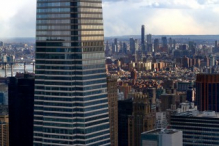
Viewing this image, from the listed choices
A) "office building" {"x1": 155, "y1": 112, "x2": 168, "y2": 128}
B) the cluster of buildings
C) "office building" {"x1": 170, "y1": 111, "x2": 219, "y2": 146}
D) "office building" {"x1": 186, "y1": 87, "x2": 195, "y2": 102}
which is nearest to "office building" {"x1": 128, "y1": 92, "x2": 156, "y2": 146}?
the cluster of buildings

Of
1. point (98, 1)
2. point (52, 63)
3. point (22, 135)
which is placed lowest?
point (22, 135)

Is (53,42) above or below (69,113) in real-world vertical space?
above

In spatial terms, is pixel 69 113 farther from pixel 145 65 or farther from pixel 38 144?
pixel 145 65

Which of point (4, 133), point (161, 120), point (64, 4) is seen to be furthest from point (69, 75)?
point (161, 120)

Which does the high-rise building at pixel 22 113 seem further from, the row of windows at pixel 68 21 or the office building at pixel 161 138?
the row of windows at pixel 68 21

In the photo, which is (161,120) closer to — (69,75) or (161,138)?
(161,138)

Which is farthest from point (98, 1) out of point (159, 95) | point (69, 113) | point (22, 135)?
point (159, 95)
